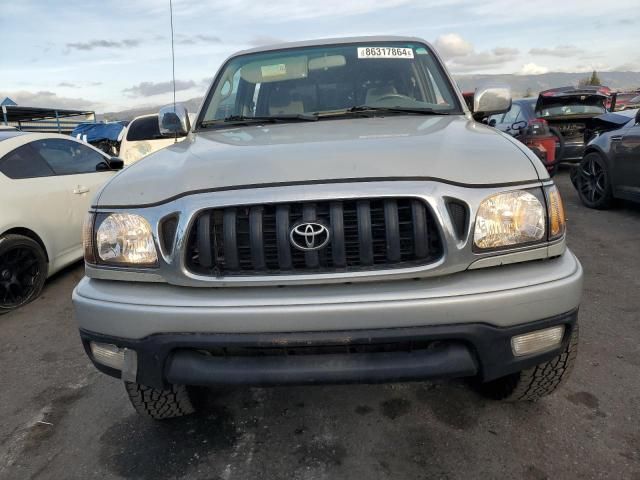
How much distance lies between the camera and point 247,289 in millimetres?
1850

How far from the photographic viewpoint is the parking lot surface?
7.02 feet

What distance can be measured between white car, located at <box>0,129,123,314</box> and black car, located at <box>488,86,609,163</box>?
22.5ft

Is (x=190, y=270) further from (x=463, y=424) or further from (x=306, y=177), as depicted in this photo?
(x=463, y=424)

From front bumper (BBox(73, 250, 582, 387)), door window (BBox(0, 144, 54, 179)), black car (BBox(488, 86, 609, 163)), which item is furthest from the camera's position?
black car (BBox(488, 86, 609, 163))

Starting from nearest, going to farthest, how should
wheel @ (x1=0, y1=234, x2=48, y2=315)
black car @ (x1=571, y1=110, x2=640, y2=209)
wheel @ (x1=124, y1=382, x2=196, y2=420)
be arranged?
wheel @ (x1=124, y1=382, x2=196, y2=420), wheel @ (x1=0, y1=234, x2=48, y2=315), black car @ (x1=571, y1=110, x2=640, y2=209)

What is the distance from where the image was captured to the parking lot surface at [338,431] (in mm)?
2141

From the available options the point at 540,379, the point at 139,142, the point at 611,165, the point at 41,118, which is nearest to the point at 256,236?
the point at 540,379

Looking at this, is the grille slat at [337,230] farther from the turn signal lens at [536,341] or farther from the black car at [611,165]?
the black car at [611,165]

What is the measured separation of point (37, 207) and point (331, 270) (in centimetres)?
378

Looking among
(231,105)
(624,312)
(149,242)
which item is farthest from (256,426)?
(624,312)

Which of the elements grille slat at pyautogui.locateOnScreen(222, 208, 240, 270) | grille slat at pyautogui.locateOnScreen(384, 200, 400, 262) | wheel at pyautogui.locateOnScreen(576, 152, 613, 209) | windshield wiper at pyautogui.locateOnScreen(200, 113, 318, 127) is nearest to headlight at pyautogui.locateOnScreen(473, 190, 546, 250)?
grille slat at pyautogui.locateOnScreen(384, 200, 400, 262)

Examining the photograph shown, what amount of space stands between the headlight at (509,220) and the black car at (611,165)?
16.1ft

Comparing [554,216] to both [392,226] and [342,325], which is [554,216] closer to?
[392,226]

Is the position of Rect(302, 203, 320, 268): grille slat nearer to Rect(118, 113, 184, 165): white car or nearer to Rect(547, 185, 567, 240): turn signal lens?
Rect(547, 185, 567, 240): turn signal lens
